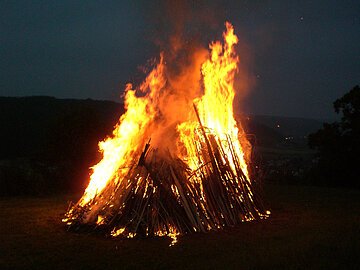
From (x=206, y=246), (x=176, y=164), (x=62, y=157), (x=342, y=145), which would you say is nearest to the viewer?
(x=206, y=246)

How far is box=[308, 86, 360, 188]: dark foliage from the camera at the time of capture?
17875 mm

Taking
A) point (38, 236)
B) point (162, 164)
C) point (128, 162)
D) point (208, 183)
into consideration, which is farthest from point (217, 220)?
point (38, 236)

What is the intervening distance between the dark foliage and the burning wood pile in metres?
8.83

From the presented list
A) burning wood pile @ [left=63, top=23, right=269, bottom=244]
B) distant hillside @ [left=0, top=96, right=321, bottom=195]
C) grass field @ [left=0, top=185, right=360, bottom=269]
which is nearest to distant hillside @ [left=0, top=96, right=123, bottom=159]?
distant hillside @ [left=0, top=96, right=321, bottom=195]

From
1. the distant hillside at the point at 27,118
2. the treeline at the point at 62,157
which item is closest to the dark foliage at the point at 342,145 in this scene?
the treeline at the point at 62,157

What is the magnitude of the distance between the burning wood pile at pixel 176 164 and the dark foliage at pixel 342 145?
883 cm

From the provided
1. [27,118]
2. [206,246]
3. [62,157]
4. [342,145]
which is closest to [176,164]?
[206,246]

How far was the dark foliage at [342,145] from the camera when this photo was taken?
1788 cm

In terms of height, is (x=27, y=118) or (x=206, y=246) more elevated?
(x=27, y=118)

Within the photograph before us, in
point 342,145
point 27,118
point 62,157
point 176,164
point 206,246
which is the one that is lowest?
point 206,246

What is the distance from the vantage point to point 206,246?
7031 mm

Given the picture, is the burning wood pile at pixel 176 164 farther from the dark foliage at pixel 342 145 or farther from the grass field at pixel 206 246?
the dark foliage at pixel 342 145

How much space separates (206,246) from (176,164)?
6.87 ft

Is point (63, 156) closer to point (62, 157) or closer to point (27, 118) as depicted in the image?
point (62, 157)
